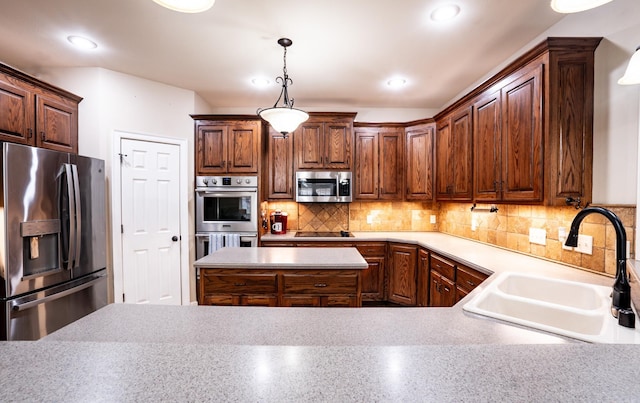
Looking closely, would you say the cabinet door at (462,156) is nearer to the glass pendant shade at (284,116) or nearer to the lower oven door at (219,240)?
the glass pendant shade at (284,116)

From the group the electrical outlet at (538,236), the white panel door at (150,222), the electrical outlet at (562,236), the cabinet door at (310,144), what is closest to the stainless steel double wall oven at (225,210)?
the white panel door at (150,222)

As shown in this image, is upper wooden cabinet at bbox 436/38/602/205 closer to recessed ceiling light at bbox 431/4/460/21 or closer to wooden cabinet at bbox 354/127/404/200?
recessed ceiling light at bbox 431/4/460/21

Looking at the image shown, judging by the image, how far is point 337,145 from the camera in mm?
3627

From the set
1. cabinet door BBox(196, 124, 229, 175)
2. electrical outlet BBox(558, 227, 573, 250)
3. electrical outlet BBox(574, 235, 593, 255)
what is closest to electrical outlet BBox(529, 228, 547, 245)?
electrical outlet BBox(558, 227, 573, 250)

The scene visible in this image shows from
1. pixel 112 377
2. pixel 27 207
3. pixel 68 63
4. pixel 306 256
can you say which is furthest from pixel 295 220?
pixel 112 377

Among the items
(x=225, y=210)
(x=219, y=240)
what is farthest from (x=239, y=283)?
(x=225, y=210)

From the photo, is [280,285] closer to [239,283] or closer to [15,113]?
[239,283]

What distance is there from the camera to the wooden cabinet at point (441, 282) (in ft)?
8.09

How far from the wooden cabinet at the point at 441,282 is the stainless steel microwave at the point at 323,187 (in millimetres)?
1324

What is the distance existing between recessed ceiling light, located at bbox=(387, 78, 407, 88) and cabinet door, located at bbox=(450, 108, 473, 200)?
69 cm

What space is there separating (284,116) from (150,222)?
6.97 ft

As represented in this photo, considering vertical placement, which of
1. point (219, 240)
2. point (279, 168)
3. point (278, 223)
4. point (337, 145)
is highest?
point (337, 145)

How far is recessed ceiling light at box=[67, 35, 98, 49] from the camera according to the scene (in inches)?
89.8

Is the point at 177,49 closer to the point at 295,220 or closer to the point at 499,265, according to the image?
the point at 295,220
